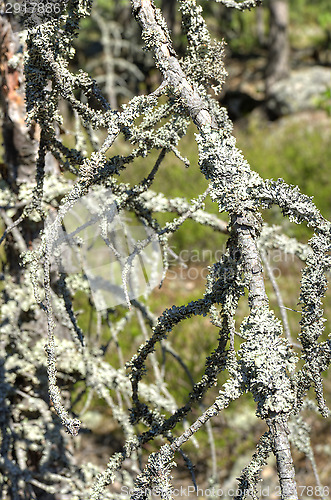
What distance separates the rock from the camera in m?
10.2

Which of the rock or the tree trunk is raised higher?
the tree trunk

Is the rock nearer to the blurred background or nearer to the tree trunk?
the blurred background

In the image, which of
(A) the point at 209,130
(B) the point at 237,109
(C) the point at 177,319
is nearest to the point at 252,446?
(C) the point at 177,319

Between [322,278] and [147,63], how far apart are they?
39.1 ft

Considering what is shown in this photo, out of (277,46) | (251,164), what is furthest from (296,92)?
(251,164)

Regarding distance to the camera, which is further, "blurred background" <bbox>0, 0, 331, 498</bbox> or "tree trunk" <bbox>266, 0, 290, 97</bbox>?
"tree trunk" <bbox>266, 0, 290, 97</bbox>

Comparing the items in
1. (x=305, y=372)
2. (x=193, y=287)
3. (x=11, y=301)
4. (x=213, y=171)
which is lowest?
(x=305, y=372)

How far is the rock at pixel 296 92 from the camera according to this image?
10223 millimetres

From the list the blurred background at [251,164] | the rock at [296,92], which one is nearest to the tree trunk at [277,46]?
the blurred background at [251,164]

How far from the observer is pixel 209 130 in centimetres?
85

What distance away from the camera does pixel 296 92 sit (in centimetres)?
1033

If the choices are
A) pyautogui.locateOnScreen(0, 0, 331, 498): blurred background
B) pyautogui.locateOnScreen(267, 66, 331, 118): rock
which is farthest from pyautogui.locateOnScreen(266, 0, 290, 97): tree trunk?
pyautogui.locateOnScreen(267, 66, 331, 118): rock

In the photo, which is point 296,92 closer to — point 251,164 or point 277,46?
point 277,46

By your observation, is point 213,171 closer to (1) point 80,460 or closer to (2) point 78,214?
(2) point 78,214
